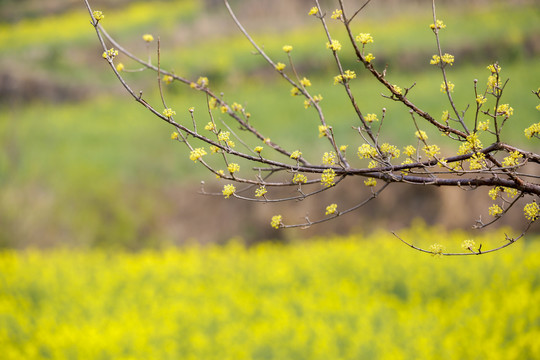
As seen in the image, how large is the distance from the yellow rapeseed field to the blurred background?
909mm

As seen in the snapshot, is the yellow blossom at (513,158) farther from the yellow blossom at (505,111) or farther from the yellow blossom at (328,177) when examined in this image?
the yellow blossom at (328,177)

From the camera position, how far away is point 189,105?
Result: 44.5 ft

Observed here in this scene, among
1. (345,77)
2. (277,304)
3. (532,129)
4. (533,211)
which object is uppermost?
(277,304)

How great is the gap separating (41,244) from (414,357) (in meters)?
7.98

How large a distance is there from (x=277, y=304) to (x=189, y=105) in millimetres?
8357

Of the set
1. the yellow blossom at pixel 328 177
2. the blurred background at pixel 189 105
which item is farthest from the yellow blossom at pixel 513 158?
the blurred background at pixel 189 105

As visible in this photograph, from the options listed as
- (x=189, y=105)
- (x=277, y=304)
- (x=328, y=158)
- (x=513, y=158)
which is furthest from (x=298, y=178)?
(x=189, y=105)

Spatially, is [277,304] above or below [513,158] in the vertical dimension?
above

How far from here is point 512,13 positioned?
15.4 m

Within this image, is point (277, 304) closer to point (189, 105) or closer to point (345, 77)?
point (345, 77)

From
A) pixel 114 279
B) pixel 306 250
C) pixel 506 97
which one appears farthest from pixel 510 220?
pixel 114 279

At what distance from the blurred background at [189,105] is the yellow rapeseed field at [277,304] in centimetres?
91

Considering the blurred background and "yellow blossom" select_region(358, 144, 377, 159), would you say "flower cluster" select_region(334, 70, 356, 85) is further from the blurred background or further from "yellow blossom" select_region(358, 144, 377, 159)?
the blurred background

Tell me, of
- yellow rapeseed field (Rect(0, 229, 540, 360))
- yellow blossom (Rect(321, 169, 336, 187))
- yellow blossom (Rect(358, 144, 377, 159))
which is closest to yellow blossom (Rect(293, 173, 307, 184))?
yellow blossom (Rect(321, 169, 336, 187))
